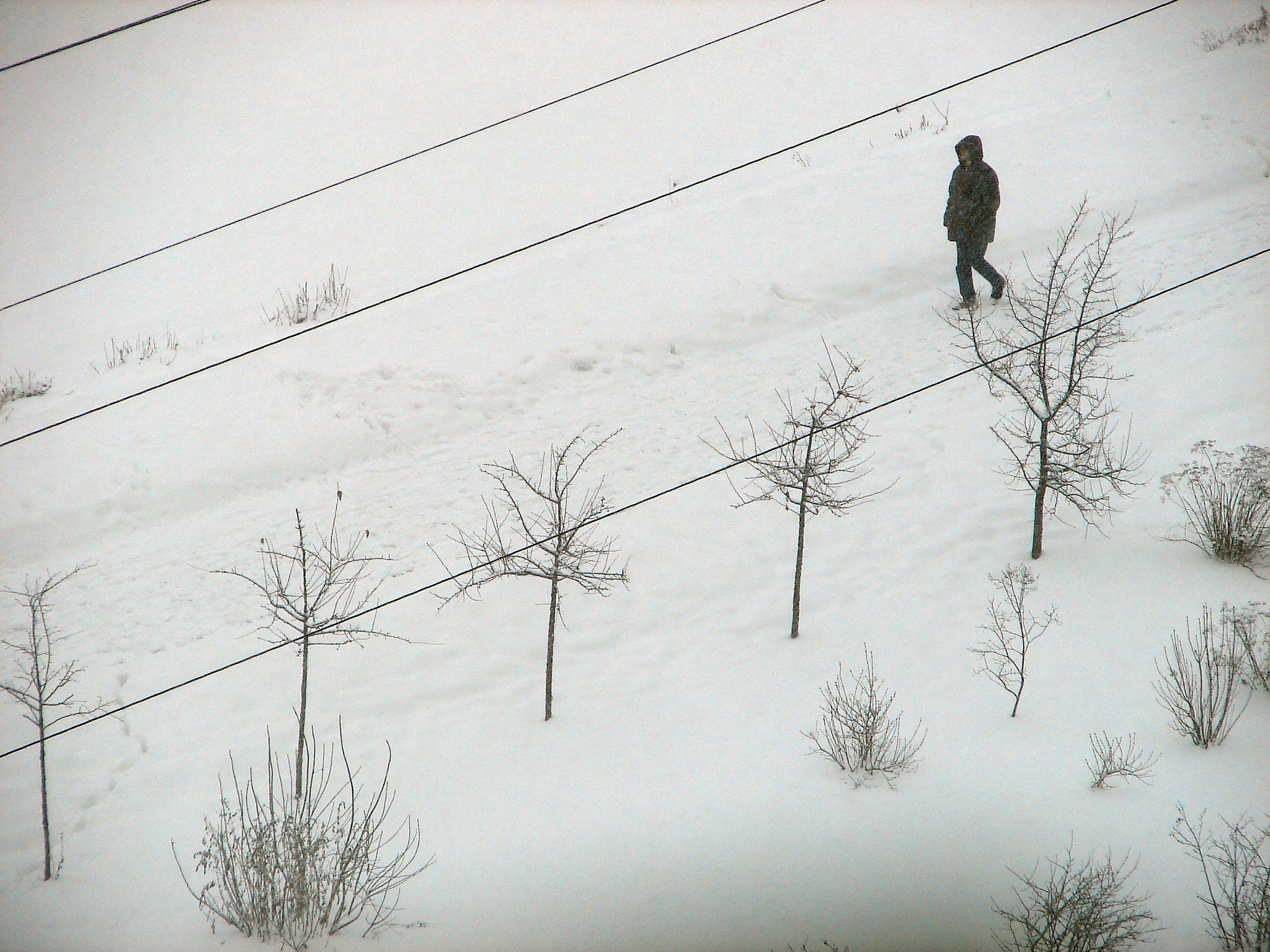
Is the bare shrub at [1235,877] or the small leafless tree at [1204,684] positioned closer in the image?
the bare shrub at [1235,877]

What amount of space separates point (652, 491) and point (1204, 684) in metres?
4.81

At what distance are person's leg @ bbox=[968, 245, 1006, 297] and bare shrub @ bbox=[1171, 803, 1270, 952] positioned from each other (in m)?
6.81

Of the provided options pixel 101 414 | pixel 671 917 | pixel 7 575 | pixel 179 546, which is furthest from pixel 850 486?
pixel 101 414

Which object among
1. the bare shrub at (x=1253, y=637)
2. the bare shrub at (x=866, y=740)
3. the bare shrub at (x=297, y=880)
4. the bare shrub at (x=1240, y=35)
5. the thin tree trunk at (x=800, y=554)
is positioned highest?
the bare shrub at (x=1240, y=35)

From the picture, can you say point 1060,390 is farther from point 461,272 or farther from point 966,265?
point 461,272

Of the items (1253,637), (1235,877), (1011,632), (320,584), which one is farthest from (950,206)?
(320,584)

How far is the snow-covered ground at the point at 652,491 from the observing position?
16.0 feet

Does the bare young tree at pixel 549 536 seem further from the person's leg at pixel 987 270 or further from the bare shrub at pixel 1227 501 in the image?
the person's leg at pixel 987 270

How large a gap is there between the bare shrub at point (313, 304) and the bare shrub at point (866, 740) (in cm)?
898

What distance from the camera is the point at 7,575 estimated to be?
25.7 feet

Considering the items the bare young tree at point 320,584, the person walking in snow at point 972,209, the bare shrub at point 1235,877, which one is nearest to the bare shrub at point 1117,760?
the bare shrub at point 1235,877

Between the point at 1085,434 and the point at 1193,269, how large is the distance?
3711 mm

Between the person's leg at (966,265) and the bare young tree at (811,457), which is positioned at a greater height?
the person's leg at (966,265)

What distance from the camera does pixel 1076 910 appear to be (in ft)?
12.7
